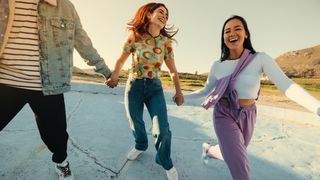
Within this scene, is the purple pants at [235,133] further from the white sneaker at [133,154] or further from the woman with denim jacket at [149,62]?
the white sneaker at [133,154]

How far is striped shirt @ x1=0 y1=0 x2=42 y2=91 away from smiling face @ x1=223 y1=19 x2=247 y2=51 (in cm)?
144

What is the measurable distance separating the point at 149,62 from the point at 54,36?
84 centimetres

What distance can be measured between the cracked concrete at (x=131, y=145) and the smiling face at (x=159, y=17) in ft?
4.22

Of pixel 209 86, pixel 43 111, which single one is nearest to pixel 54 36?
pixel 43 111

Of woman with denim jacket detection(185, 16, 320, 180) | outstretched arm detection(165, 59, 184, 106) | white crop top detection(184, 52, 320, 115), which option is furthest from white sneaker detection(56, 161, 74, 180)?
white crop top detection(184, 52, 320, 115)

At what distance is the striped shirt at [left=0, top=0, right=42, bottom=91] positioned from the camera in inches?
85.2

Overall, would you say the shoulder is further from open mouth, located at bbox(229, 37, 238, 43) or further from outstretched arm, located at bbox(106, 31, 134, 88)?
outstretched arm, located at bbox(106, 31, 134, 88)

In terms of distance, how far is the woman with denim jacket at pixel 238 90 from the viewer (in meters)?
2.37

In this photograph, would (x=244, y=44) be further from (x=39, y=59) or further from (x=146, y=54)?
(x=39, y=59)

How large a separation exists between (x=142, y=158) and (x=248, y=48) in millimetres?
1427

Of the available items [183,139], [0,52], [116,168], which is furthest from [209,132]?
[0,52]

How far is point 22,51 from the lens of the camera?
2189 millimetres

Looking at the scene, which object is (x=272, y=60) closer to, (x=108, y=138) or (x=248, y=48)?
(x=248, y=48)

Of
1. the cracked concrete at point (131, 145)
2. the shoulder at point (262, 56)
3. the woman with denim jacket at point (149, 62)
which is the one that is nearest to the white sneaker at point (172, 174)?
the woman with denim jacket at point (149, 62)
